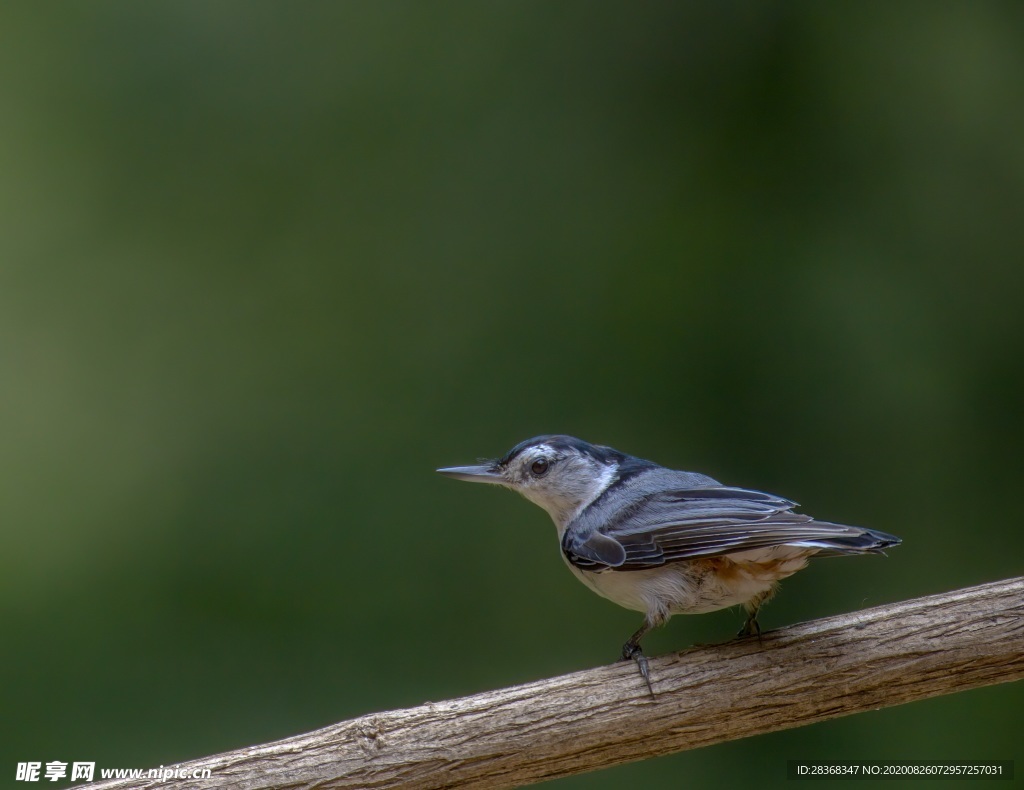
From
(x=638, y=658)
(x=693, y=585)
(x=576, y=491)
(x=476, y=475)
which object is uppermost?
(x=476, y=475)

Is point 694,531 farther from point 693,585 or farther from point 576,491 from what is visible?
point 576,491

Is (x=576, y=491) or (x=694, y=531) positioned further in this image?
(x=576, y=491)

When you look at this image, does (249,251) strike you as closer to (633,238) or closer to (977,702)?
(633,238)

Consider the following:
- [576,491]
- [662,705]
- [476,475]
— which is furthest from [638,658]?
[476,475]

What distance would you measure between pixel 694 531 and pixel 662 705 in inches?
14.9

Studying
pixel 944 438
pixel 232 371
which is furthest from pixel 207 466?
pixel 944 438

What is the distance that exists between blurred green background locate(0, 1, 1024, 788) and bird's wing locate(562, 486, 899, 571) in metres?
1.72

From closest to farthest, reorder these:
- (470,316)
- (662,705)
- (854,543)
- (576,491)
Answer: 1. (854,543)
2. (662,705)
3. (576,491)
4. (470,316)

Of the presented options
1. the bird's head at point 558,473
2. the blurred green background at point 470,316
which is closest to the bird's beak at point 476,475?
the bird's head at point 558,473

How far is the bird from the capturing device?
2018 mm

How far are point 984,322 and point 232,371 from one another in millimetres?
3105

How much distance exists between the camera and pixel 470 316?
4105mm

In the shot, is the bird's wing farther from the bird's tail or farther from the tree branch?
the tree branch

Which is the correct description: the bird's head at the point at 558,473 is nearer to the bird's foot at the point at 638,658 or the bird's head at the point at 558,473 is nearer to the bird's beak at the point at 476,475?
the bird's beak at the point at 476,475
